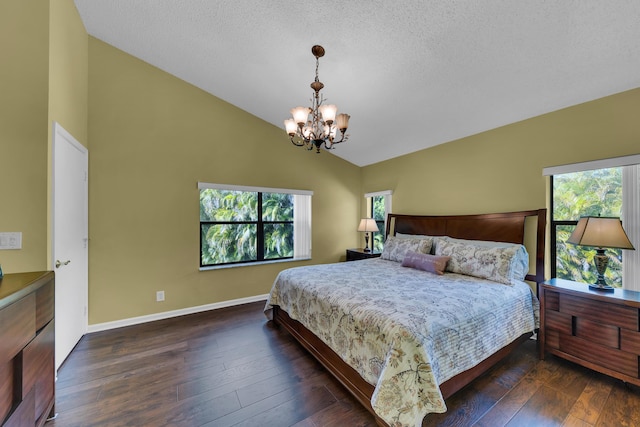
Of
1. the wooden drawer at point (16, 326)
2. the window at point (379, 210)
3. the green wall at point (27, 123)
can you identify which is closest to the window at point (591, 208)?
the window at point (379, 210)

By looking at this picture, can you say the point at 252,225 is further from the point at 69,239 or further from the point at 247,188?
the point at 69,239

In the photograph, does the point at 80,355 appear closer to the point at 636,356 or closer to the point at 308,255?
the point at 308,255

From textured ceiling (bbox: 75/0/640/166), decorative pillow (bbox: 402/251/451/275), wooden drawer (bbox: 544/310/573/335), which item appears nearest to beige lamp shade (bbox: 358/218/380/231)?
decorative pillow (bbox: 402/251/451/275)

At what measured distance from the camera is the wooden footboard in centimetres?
164

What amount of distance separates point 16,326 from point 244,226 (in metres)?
2.77

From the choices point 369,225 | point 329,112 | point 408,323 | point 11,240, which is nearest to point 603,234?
point 408,323

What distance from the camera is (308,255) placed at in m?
4.41

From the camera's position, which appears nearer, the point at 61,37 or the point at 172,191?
the point at 61,37

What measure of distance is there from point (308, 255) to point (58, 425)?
127 inches

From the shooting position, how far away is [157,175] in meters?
3.19

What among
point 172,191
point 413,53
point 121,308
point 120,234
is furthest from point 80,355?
point 413,53

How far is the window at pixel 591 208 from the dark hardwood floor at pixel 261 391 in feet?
2.92

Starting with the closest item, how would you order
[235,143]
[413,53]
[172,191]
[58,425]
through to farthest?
[58,425] < [413,53] < [172,191] < [235,143]

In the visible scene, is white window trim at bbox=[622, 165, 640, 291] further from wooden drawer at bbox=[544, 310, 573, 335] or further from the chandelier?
the chandelier
